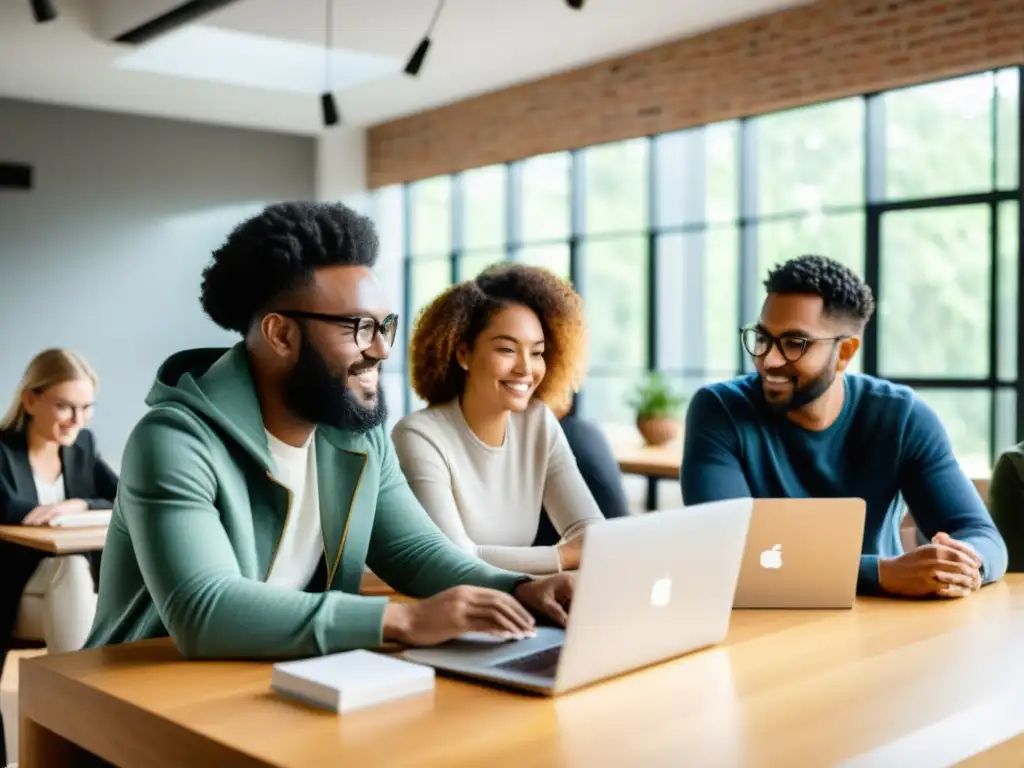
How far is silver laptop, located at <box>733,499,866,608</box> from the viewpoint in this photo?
76.4 inches

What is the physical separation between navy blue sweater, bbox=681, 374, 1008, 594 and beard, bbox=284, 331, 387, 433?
926 mm

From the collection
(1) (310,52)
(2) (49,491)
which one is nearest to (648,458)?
(2) (49,491)

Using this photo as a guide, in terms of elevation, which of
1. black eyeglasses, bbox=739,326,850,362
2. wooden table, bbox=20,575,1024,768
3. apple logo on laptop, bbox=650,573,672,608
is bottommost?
wooden table, bbox=20,575,1024,768

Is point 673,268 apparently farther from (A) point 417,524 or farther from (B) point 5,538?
(A) point 417,524

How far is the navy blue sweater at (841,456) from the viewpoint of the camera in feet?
8.11

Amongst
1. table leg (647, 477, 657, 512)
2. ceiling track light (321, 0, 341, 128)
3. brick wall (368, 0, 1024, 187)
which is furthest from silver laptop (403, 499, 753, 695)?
table leg (647, 477, 657, 512)

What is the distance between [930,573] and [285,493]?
45.6 inches

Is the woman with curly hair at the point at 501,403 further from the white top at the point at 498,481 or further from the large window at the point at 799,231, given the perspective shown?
the large window at the point at 799,231

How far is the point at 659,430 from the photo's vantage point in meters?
6.20

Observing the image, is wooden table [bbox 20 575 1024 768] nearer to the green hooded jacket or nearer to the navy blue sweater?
the green hooded jacket

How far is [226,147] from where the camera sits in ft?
32.4

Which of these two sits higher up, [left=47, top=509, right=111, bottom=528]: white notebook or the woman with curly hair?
the woman with curly hair

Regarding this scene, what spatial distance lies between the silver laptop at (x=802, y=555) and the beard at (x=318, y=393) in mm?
705

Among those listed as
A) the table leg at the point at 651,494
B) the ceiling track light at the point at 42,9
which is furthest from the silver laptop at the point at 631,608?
the table leg at the point at 651,494
